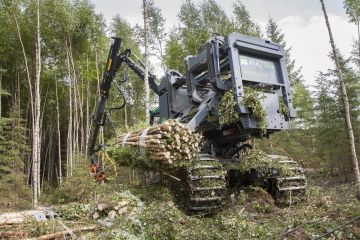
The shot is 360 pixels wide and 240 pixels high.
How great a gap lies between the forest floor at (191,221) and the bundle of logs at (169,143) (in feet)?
2.11

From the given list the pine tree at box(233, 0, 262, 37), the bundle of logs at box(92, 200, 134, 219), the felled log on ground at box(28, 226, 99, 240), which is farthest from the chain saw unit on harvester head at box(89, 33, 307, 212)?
the pine tree at box(233, 0, 262, 37)

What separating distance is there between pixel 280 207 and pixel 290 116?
159 centimetres

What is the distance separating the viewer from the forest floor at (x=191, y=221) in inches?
165

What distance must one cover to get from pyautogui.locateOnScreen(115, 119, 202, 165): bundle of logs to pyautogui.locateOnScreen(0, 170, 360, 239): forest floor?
2.11ft

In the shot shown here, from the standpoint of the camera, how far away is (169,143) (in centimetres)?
516

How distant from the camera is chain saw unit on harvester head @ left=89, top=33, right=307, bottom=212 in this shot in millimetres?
5285

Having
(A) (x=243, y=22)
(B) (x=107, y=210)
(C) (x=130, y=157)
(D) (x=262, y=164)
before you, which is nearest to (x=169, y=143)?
(C) (x=130, y=157)

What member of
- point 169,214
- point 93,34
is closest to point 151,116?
point 169,214

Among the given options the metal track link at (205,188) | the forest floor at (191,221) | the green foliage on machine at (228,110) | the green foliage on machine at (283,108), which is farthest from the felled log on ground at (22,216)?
the green foliage on machine at (283,108)

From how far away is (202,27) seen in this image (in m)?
22.0

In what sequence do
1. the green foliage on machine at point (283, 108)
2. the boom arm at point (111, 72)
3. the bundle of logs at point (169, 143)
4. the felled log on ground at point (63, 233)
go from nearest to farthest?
the felled log on ground at point (63, 233), the bundle of logs at point (169, 143), the green foliage on machine at point (283, 108), the boom arm at point (111, 72)

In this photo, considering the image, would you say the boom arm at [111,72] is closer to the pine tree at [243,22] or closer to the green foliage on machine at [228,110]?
the green foliage on machine at [228,110]

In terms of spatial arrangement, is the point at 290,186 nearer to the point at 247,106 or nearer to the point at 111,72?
the point at 247,106

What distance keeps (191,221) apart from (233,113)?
192 cm
